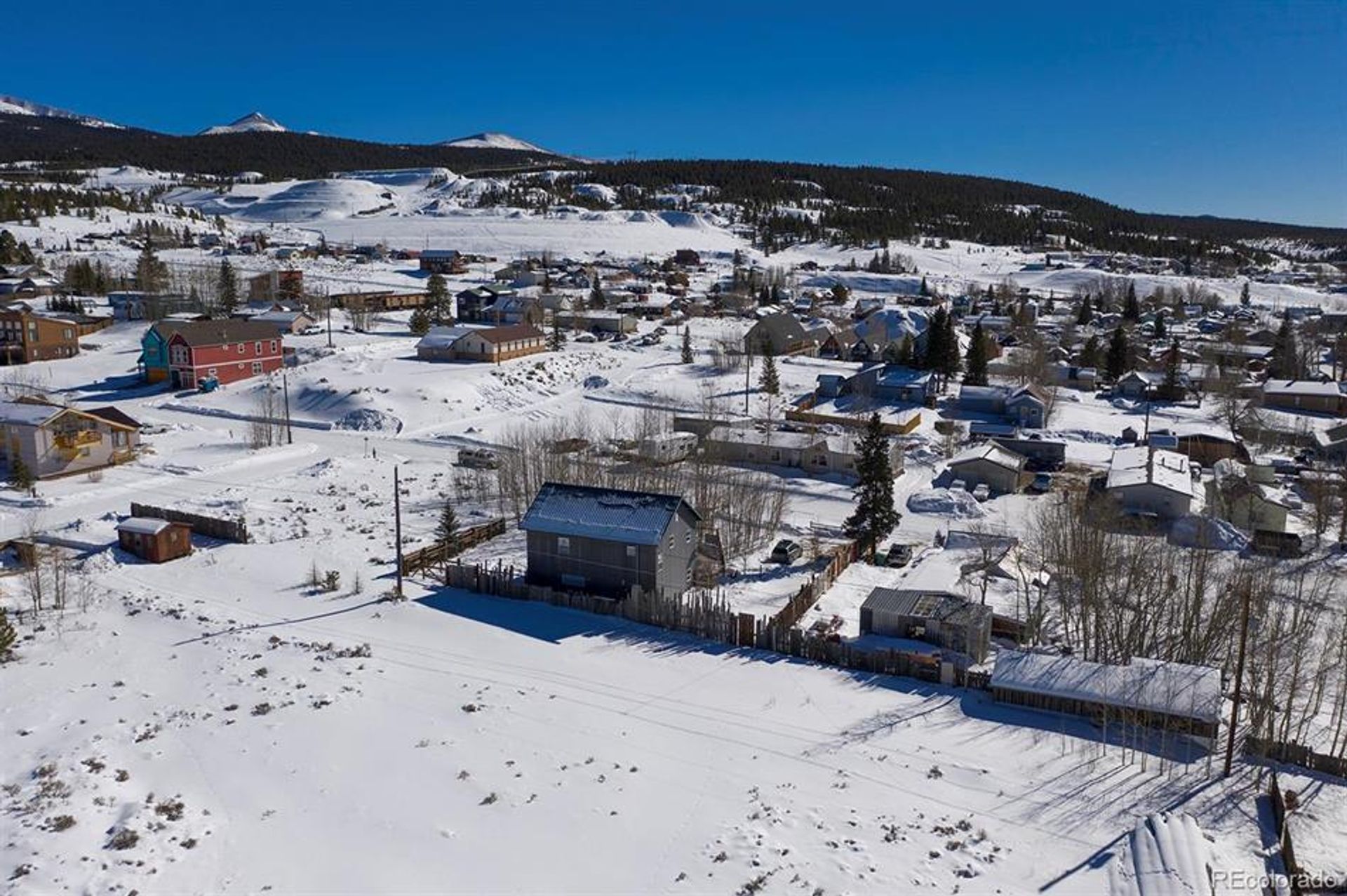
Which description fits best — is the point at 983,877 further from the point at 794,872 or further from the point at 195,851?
the point at 195,851

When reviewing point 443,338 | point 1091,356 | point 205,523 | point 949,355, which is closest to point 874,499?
point 205,523

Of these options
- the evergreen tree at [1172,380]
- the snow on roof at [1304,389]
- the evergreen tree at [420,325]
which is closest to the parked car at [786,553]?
the evergreen tree at [1172,380]

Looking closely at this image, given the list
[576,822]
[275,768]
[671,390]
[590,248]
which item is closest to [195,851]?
[275,768]

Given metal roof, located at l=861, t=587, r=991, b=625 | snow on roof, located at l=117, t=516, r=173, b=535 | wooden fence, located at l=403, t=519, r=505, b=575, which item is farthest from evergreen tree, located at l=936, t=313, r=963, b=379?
snow on roof, located at l=117, t=516, r=173, b=535

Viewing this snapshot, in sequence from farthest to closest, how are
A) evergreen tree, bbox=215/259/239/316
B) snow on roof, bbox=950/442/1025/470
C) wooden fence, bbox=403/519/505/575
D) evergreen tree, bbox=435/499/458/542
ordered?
evergreen tree, bbox=215/259/239/316
snow on roof, bbox=950/442/1025/470
evergreen tree, bbox=435/499/458/542
wooden fence, bbox=403/519/505/575

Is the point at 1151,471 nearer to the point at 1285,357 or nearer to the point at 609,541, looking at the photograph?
the point at 609,541

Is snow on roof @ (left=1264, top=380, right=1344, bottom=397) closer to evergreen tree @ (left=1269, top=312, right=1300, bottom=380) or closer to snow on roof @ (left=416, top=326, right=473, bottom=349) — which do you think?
evergreen tree @ (left=1269, top=312, right=1300, bottom=380)
